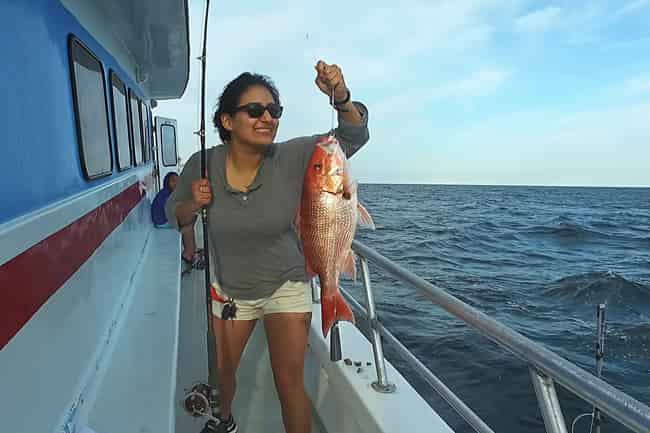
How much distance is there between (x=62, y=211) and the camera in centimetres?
176

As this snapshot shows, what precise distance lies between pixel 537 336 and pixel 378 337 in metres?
6.42

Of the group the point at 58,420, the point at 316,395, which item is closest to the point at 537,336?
the point at 316,395

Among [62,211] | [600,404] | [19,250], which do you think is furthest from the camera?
[62,211]

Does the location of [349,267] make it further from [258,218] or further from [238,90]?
[238,90]

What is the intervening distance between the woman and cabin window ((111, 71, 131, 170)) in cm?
203

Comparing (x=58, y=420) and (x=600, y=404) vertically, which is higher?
(x=600, y=404)

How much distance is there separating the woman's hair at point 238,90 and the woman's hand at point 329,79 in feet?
1.16

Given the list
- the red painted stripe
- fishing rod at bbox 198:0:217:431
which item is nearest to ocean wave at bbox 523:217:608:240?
fishing rod at bbox 198:0:217:431

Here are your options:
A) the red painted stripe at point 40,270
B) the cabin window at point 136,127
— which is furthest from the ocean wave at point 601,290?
the red painted stripe at point 40,270

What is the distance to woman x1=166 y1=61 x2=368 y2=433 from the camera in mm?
2113

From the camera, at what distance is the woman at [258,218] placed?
2.11 meters

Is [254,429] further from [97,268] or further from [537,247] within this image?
[537,247]

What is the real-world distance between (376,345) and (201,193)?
1.15 meters

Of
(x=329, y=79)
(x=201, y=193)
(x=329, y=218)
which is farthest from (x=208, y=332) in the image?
(x=329, y=79)
